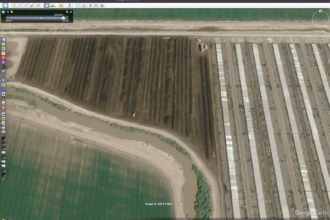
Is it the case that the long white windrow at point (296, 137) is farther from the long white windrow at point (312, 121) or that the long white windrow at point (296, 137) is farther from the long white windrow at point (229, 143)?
the long white windrow at point (229, 143)

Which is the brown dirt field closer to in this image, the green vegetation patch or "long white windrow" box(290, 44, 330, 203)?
the green vegetation patch

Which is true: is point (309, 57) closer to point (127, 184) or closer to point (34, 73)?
point (127, 184)

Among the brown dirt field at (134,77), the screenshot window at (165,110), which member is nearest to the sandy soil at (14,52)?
the screenshot window at (165,110)

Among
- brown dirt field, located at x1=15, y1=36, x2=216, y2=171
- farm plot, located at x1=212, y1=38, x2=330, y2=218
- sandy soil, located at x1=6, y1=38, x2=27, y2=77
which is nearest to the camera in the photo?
farm plot, located at x1=212, y1=38, x2=330, y2=218

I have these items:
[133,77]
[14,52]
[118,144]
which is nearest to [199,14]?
[133,77]

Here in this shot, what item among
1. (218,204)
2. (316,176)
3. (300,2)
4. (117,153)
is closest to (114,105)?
(117,153)

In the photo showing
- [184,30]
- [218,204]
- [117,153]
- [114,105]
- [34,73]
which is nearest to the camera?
[218,204]

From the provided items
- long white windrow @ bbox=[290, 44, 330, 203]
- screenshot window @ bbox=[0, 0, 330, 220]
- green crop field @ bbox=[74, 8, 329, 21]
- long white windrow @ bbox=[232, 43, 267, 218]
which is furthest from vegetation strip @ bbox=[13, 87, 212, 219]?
green crop field @ bbox=[74, 8, 329, 21]
